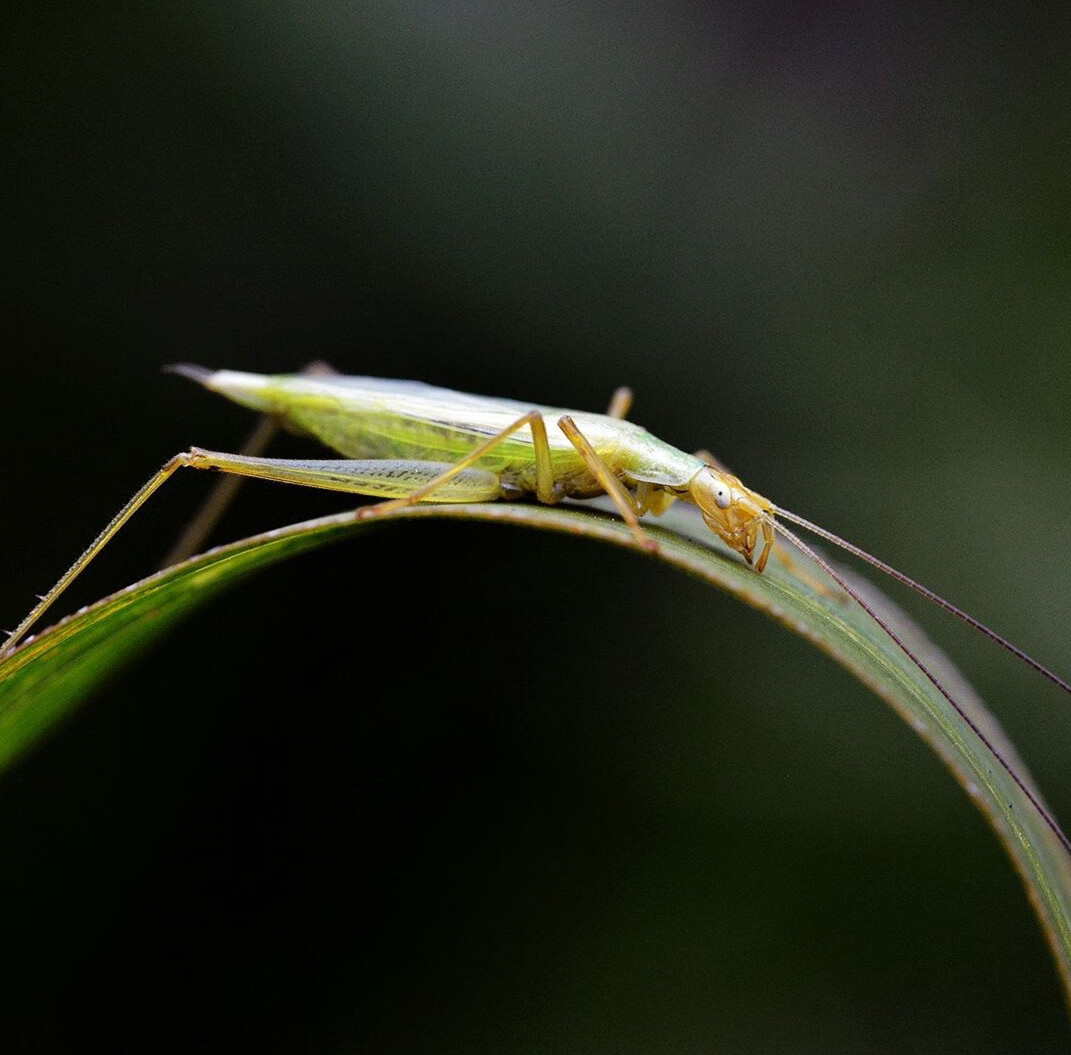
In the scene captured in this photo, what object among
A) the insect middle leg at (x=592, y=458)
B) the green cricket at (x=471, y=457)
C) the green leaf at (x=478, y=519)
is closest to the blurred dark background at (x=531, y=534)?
the green cricket at (x=471, y=457)

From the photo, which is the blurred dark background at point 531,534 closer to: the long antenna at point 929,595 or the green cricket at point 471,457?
the green cricket at point 471,457

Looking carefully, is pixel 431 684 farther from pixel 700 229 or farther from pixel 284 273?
pixel 700 229

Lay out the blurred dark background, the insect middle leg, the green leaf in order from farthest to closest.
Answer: the insect middle leg < the blurred dark background < the green leaf

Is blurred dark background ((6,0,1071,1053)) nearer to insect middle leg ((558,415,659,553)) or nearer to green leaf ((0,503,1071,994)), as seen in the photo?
insect middle leg ((558,415,659,553))

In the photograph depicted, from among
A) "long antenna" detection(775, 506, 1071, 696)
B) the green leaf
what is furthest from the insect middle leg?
the green leaf

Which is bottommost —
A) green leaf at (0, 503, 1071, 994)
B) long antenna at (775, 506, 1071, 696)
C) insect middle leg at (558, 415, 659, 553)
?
green leaf at (0, 503, 1071, 994)

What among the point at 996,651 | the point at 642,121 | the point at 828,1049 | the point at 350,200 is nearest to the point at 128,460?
the point at 350,200

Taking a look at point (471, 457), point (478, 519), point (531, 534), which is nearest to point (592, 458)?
point (471, 457)

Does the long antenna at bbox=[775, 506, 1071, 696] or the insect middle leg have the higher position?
the insect middle leg
